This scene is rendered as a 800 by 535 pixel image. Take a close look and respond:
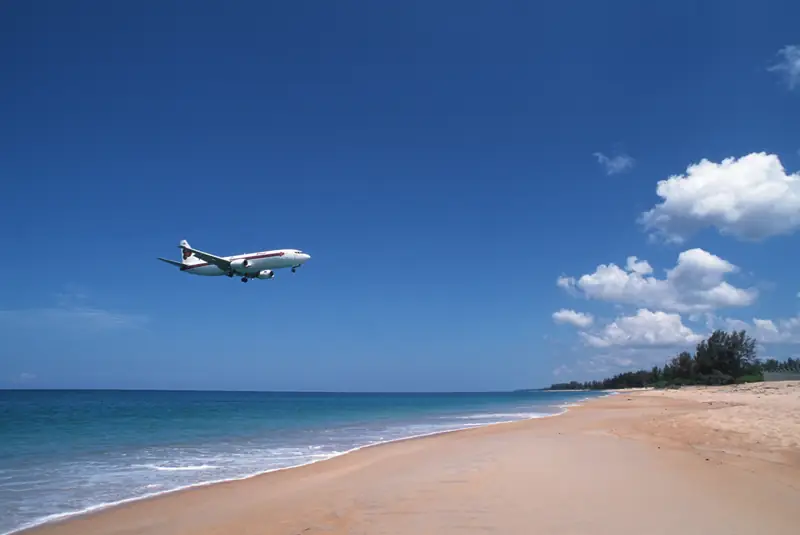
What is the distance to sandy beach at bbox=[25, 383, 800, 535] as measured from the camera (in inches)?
310

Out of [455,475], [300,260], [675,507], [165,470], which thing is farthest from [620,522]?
[300,260]

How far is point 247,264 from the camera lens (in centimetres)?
4122

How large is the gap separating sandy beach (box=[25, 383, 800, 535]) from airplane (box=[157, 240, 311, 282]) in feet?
91.4

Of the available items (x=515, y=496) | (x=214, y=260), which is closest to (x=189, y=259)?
(x=214, y=260)

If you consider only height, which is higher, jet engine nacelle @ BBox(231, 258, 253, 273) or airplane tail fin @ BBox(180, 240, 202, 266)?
airplane tail fin @ BBox(180, 240, 202, 266)

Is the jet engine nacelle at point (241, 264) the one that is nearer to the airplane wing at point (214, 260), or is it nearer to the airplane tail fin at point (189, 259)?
the airplane wing at point (214, 260)

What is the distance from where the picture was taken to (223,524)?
28.8ft

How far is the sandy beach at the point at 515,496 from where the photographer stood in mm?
7879

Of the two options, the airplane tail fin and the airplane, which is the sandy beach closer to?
the airplane

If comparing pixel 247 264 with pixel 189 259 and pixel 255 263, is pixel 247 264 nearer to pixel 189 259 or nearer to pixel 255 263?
pixel 255 263

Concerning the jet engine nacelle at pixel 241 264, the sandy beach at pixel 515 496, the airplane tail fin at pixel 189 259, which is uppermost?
the airplane tail fin at pixel 189 259

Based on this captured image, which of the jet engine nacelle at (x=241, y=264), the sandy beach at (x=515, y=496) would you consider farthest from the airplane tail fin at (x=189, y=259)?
the sandy beach at (x=515, y=496)

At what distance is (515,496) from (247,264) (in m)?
34.9

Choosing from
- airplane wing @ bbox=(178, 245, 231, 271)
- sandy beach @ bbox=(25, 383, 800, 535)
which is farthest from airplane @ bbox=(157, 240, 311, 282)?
sandy beach @ bbox=(25, 383, 800, 535)
